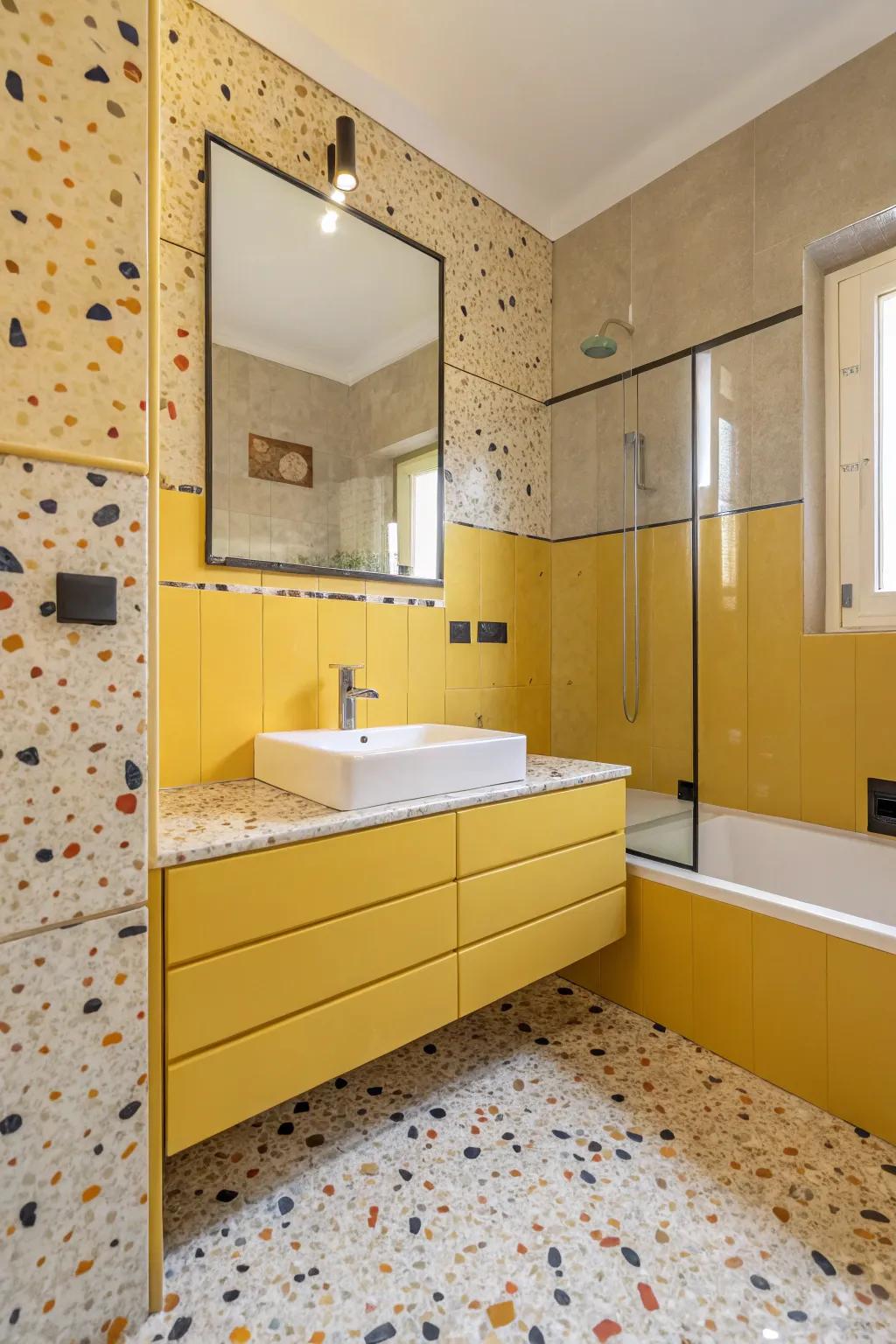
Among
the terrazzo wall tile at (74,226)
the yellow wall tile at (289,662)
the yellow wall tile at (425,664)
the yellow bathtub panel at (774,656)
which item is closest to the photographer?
the terrazzo wall tile at (74,226)

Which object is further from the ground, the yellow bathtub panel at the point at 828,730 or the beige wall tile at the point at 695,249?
the beige wall tile at the point at 695,249

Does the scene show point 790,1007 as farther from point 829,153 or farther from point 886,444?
point 829,153

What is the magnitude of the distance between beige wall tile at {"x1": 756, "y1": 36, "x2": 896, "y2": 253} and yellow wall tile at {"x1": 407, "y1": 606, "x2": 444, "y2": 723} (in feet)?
5.16

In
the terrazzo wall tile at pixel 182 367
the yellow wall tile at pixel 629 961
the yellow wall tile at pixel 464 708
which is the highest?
the terrazzo wall tile at pixel 182 367

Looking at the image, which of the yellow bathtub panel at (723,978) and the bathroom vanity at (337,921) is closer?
the bathroom vanity at (337,921)

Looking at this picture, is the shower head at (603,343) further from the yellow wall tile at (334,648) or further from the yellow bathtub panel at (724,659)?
the yellow wall tile at (334,648)

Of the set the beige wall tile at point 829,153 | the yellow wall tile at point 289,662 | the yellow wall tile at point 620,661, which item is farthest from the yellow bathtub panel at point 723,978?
the beige wall tile at point 829,153

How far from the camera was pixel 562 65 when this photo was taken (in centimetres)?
198

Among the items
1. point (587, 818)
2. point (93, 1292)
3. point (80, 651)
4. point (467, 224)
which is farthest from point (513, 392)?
point (93, 1292)

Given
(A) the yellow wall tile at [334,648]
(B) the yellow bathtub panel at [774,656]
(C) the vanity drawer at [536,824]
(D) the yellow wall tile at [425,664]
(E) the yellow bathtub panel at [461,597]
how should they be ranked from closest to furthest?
(C) the vanity drawer at [536,824], (A) the yellow wall tile at [334,648], (B) the yellow bathtub panel at [774,656], (D) the yellow wall tile at [425,664], (E) the yellow bathtub panel at [461,597]

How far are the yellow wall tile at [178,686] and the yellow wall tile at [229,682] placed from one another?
2 cm

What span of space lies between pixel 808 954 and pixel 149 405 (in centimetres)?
182

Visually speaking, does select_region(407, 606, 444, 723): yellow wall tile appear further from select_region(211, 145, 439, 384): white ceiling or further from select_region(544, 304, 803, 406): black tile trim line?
select_region(544, 304, 803, 406): black tile trim line

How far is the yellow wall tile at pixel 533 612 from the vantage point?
2.52 meters
